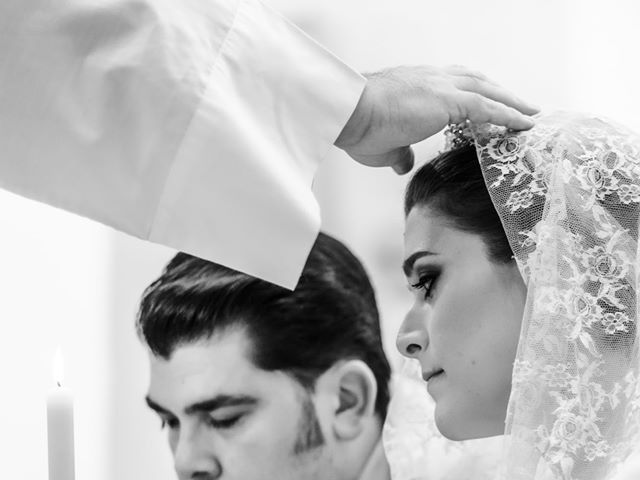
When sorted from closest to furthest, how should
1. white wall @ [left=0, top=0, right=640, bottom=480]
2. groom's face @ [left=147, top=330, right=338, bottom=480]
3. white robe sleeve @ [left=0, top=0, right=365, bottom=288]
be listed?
white robe sleeve @ [left=0, top=0, right=365, bottom=288]
groom's face @ [left=147, top=330, right=338, bottom=480]
white wall @ [left=0, top=0, right=640, bottom=480]

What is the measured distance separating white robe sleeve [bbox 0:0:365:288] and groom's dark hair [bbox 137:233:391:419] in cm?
37

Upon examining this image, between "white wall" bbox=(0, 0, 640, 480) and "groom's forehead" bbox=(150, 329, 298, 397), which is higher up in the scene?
"white wall" bbox=(0, 0, 640, 480)

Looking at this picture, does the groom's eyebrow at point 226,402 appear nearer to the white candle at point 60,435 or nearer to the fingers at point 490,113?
the white candle at point 60,435

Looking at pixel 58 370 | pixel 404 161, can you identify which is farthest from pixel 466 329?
pixel 58 370

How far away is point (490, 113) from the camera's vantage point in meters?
1.00

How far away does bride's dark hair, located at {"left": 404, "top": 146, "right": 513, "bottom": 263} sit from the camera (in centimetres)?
106

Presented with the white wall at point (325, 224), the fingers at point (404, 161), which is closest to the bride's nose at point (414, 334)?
the fingers at point (404, 161)

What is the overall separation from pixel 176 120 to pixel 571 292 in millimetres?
Result: 361

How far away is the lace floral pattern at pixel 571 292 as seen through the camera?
91 centimetres

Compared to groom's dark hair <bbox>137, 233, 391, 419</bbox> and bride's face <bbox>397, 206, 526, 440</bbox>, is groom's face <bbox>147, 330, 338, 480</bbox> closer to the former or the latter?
groom's dark hair <bbox>137, 233, 391, 419</bbox>

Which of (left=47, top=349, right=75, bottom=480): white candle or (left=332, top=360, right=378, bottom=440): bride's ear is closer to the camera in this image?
(left=47, top=349, right=75, bottom=480): white candle

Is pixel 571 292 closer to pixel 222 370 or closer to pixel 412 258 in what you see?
pixel 412 258

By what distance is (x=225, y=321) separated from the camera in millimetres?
1286

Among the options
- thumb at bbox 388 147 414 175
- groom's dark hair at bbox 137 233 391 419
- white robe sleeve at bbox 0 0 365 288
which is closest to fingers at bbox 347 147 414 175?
thumb at bbox 388 147 414 175
